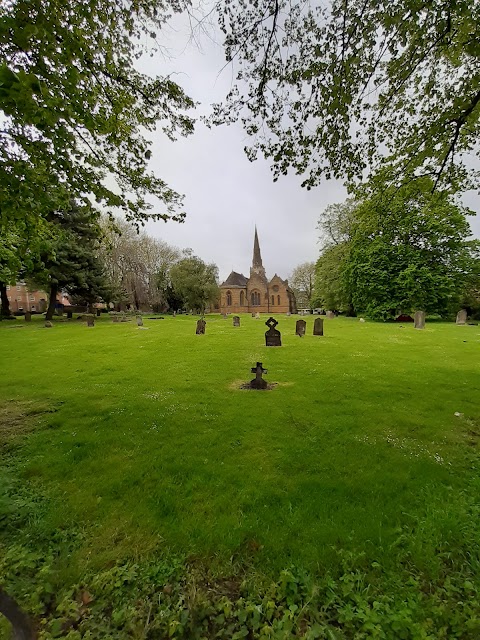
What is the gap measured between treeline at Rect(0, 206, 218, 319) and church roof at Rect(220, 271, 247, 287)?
50.2ft

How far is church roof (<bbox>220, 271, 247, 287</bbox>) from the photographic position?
2501 inches

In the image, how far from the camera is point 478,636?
1915 millimetres

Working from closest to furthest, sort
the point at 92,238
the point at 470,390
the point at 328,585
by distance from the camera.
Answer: the point at 328,585, the point at 470,390, the point at 92,238

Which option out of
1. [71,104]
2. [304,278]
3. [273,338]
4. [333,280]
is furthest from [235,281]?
[71,104]

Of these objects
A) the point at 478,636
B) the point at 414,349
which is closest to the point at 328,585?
the point at 478,636

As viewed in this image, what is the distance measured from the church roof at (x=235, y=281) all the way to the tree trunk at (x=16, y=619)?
61.5m

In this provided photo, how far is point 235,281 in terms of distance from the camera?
64250mm

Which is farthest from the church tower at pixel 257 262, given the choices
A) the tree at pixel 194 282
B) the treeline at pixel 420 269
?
the treeline at pixel 420 269

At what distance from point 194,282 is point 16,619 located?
38.3m

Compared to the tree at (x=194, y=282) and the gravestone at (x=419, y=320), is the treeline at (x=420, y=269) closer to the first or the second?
the gravestone at (x=419, y=320)

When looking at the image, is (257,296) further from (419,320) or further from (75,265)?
(419,320)

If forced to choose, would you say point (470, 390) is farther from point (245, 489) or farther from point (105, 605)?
point (105, 605)

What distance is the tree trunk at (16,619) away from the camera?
1.84 m

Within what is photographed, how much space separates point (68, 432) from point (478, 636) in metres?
5.46
